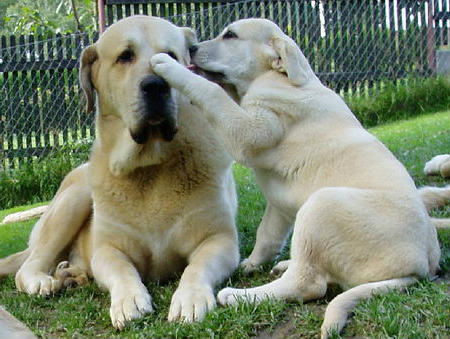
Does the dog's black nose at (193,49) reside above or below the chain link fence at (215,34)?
above

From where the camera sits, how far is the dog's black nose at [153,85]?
366cm

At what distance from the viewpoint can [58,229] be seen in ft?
14.3

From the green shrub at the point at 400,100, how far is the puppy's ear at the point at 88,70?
7.26m

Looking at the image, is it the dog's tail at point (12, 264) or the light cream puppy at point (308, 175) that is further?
the dog's tail at point (12, 264)

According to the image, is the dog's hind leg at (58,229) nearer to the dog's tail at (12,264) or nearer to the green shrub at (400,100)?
the dog's tail at (12,264)

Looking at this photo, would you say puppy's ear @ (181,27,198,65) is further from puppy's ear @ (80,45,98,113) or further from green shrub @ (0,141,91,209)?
green shrub @ (0,141,91,209)

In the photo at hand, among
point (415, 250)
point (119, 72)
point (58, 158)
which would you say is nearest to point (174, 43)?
point (119, 72)

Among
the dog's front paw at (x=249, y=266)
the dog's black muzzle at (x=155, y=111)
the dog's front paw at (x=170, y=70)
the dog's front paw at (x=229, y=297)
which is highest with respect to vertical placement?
the dog's front paw at (x=170, y=70)

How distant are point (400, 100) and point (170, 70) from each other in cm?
836

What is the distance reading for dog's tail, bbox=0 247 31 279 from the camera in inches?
180

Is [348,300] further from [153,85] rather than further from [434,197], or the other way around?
[434,197]

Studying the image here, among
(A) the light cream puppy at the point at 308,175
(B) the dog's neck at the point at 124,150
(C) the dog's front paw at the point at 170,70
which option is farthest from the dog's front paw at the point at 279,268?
(C) the dog's front paw at the point at 170,70

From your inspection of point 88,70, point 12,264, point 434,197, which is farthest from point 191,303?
point 434,197

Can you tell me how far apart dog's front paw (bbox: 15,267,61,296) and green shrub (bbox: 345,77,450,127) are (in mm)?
7567
